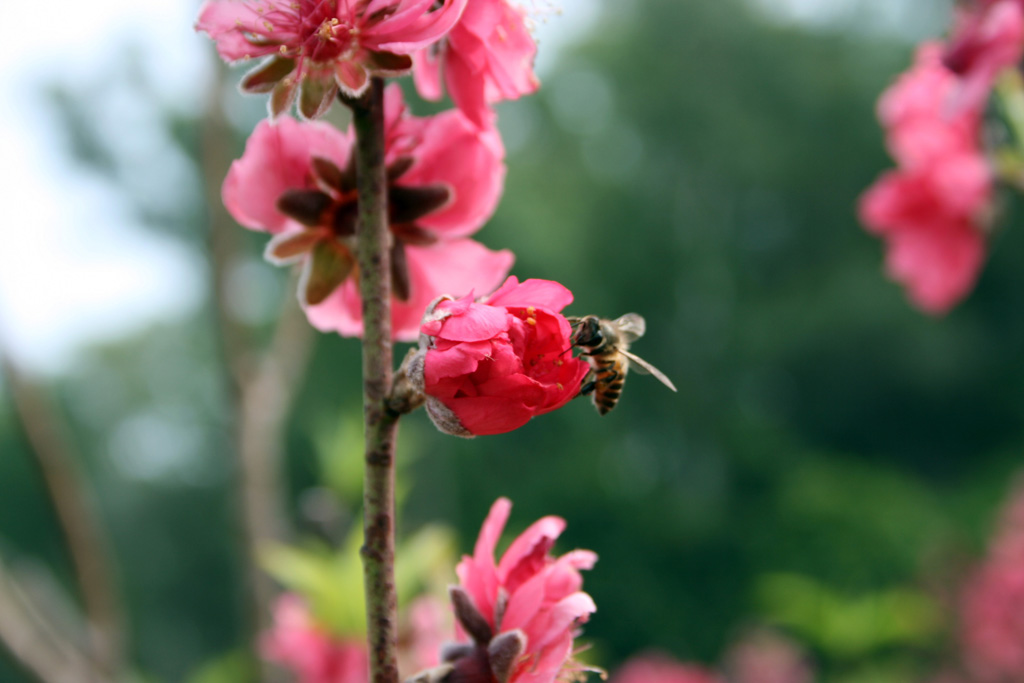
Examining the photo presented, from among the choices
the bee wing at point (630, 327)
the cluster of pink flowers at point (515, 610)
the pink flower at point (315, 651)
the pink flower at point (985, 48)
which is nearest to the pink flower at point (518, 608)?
the cluster of pink flowers at point (515, 610)

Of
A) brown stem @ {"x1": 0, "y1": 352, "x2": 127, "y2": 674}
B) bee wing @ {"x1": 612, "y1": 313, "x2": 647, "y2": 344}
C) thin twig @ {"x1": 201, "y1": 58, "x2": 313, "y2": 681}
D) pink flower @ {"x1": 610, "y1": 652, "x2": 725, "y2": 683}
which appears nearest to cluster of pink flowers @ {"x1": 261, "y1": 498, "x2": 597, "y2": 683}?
bee wing @ {"x1": 612, "y1": 313, "x2": 647, "y2": 344}

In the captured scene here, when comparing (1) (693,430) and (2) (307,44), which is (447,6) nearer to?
(2) (307,44)

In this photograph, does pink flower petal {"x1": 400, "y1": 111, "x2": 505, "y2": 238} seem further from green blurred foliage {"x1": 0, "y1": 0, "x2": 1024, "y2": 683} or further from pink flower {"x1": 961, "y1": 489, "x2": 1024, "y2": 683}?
green blurred foliage {"x1": 0, "y1": 0, "x2": 1024, "y2": 683}

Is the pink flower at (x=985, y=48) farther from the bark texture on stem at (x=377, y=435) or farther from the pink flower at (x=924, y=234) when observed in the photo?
the bark texture on stem at (x=377, y=435)

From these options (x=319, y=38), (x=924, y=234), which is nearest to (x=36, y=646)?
(x=319, y=38)

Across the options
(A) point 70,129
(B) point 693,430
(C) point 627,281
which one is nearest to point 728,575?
(B) point 693,430
